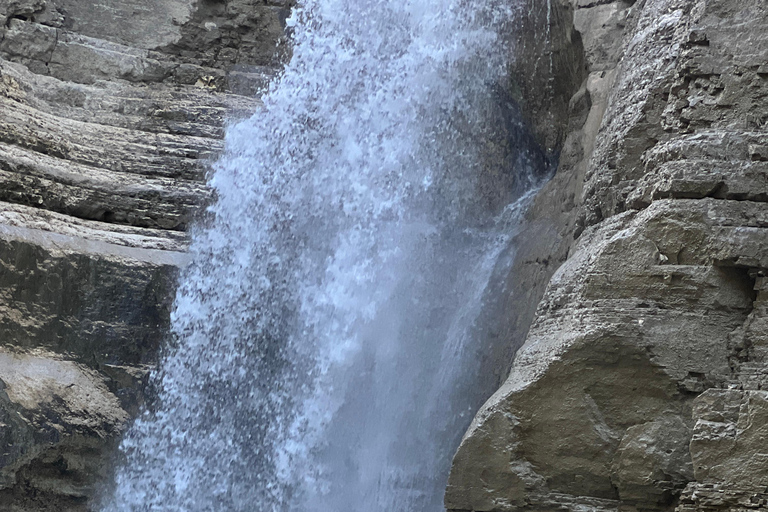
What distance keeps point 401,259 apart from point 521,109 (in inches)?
78.4

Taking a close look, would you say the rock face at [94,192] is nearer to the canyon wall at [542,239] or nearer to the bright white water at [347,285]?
the canyon wall at [542,239]

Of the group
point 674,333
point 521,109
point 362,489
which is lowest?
point 362,489

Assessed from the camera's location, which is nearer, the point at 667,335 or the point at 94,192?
the point at 667,335

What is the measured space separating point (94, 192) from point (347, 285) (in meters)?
2.72

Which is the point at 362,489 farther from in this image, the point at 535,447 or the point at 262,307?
the point at 535,447

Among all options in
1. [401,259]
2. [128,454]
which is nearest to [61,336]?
[128,454]

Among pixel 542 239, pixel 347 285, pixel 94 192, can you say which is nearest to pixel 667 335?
pixel 542 239

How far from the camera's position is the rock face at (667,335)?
3529 mm

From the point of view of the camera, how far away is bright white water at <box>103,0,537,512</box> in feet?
22.2

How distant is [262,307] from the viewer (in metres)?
8.11

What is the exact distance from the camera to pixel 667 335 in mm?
3664

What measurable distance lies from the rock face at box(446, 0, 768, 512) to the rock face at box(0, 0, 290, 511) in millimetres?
4441

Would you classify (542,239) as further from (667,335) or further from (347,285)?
(667,335)

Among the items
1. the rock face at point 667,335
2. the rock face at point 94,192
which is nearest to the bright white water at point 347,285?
the rock face at point 94,192
